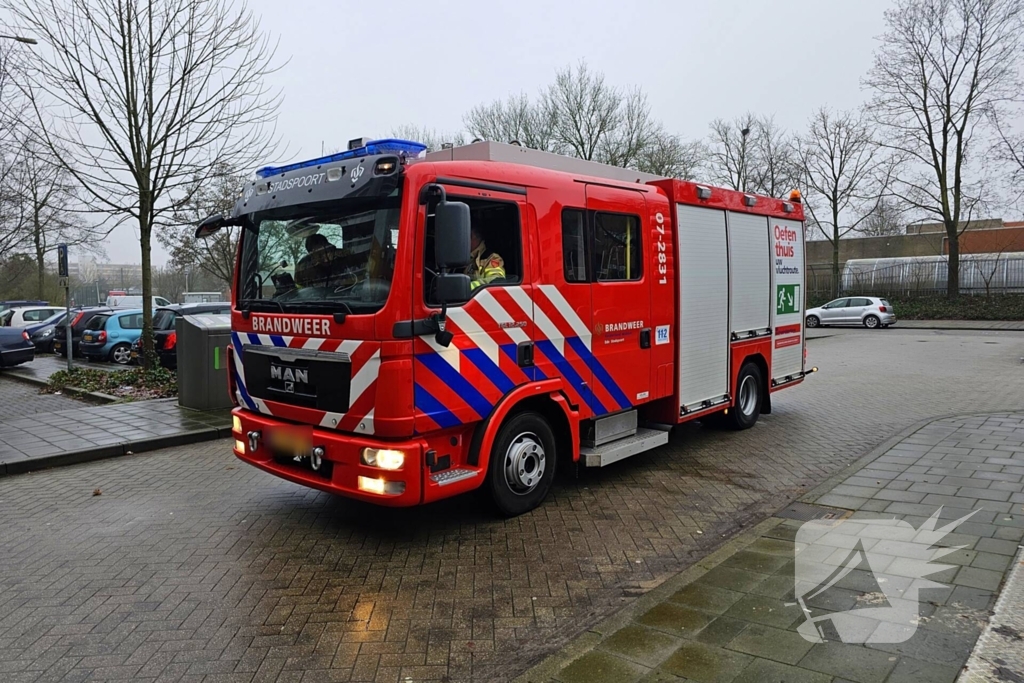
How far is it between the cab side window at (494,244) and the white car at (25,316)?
24463 millimetres

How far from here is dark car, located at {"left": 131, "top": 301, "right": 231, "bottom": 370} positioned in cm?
1393

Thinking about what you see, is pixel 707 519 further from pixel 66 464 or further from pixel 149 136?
pixel 149 136

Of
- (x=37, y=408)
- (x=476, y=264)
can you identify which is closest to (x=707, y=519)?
(x=476, y=264)

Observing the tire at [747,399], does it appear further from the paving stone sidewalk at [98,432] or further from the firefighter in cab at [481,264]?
the paving stone sidewalk at [98,432]

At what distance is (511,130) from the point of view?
111ft

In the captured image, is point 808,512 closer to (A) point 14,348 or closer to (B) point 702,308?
(B) point 702,308

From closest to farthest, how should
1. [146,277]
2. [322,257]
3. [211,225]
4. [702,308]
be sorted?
1. [322,257]
2. [211,225]
3. [702,308]
4. [146,277]

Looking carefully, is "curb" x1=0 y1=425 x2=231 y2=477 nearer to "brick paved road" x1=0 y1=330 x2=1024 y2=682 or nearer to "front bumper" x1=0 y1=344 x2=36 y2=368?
"brick paved road" x1=0 y1=330 x2=1024 y2=682

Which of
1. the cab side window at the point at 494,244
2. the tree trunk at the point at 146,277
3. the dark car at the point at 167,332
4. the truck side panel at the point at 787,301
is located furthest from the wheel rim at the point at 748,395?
the tree trunk at the point at 146,277

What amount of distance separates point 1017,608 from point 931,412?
6789mm

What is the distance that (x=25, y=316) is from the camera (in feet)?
78.5

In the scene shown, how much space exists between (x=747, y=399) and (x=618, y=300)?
3390 millimetres

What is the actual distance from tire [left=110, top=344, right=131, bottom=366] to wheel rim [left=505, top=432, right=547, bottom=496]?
598 inches
